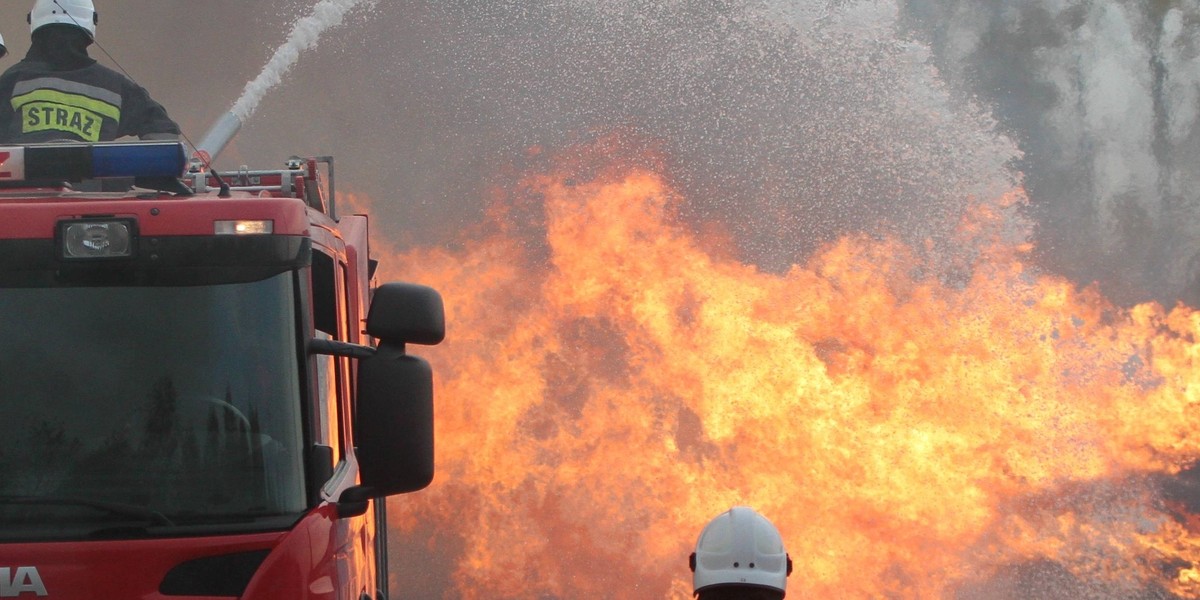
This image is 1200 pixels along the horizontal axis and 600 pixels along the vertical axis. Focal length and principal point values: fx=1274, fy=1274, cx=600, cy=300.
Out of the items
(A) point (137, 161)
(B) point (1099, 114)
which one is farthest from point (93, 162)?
(B) point (1099, 114)

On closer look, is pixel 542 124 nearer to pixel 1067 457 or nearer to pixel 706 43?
pixel 706 43

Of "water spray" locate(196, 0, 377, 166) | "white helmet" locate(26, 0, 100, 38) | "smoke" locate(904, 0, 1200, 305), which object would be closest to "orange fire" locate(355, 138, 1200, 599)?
"smoke" locate(904, 0, 1200, 305)

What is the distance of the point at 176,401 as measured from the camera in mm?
3297

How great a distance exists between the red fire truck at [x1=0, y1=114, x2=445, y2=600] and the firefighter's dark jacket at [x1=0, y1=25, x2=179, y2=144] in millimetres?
2084

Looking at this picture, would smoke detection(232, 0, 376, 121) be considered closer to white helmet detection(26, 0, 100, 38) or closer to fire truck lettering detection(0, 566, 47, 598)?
white helmet detection(26, 0, 100, 38)

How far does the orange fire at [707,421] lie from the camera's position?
14.8 m

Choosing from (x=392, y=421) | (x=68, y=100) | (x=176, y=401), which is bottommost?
(x=392, y=421)

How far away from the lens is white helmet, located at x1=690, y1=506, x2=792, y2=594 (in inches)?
136

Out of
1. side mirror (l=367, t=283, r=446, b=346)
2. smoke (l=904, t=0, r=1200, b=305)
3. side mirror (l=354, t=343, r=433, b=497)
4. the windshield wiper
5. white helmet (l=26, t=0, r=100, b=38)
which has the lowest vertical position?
the windshield wiper

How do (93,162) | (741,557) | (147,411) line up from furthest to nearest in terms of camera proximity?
1. (93,162)
2. (741,557)
3. (147,411)

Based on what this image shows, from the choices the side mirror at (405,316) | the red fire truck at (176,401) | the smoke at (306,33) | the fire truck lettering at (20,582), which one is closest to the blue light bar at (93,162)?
the red fire truck at (176,401)

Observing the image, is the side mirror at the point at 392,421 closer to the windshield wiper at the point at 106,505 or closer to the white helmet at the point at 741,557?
the windshield wiper at the point at 106,505

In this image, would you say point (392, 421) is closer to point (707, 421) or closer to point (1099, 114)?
point (707, 421)

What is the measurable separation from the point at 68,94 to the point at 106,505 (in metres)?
2.81
